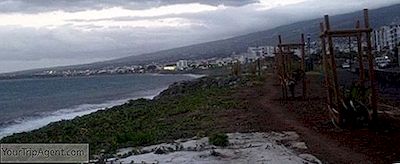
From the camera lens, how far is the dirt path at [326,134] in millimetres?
11242

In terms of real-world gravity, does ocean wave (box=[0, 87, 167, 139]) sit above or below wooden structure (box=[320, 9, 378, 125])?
below

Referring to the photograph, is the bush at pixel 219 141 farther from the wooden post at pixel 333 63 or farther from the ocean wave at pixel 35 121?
the ocean wave at pixel 35 121

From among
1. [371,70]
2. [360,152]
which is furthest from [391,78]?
[360,152]

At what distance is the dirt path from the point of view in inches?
443

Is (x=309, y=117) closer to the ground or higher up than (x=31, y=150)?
closer to the ground

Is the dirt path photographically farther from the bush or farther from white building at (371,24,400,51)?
white building at (371,24,400,51)

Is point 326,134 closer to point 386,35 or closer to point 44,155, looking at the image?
point 44,155

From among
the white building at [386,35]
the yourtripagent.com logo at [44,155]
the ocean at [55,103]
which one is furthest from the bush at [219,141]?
the white building at [386,35]

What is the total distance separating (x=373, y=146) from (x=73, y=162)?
19.1 feet

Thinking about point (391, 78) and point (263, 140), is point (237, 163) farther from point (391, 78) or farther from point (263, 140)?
point (391, 78)

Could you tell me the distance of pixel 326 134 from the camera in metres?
13.9

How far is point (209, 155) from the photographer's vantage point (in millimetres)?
11352

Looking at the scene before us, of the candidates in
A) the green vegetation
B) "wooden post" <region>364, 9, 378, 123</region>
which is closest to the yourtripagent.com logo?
the green vegetation

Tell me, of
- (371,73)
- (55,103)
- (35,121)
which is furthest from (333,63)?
(55,103)
